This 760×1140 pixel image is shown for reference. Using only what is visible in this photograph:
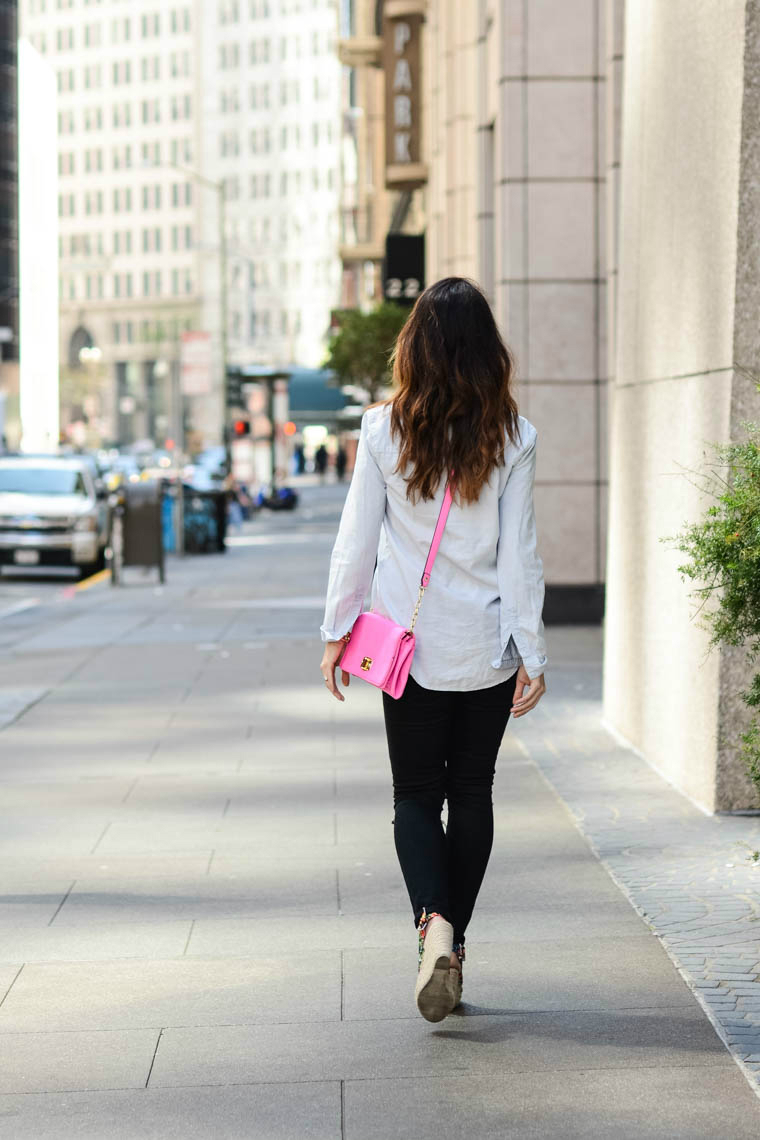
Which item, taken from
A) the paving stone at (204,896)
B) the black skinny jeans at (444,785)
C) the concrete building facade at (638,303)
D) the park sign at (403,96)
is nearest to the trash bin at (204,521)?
the park sign at (403,96)

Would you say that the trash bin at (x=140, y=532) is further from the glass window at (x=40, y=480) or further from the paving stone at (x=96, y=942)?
the paving stone at (x=96, y=942)

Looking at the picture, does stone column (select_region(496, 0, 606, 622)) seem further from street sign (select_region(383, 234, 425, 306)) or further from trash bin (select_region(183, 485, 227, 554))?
street sign (select_region(383, 234, 425, 306))

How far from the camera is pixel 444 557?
17.1ft

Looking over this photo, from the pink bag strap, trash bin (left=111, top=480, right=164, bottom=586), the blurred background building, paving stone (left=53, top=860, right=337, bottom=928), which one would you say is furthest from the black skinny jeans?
the blurred background building

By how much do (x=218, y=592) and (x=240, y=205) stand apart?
462 ft

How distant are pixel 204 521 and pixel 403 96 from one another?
11156mm

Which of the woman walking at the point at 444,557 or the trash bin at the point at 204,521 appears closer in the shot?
the woman walking at the point at 444,557

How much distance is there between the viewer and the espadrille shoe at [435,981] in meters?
4.99

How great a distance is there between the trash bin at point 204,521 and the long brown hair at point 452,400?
27474 mm

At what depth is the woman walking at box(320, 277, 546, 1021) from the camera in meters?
5.15

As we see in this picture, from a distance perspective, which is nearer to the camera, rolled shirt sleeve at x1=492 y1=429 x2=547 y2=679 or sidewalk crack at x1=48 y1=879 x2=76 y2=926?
rolled shirt sleeve at x1=492 y1=429 x2=547 y2=679

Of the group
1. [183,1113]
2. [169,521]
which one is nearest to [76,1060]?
[183,1113]

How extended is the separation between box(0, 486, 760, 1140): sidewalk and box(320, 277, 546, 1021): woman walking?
410mm

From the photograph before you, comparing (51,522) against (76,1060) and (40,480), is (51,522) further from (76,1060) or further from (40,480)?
(76,1060)
